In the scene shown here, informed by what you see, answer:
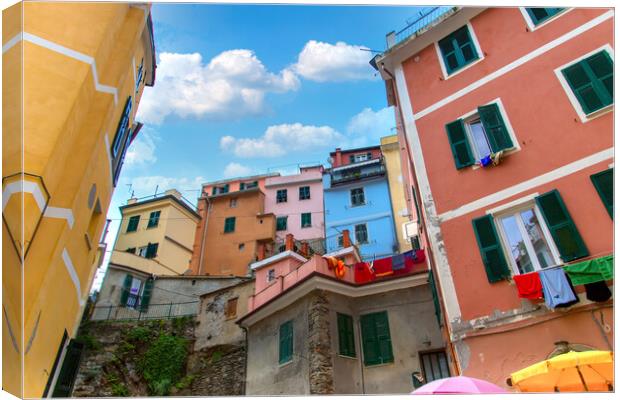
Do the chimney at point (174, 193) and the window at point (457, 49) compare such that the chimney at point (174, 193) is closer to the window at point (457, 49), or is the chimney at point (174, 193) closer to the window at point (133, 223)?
the window at point (133, 223)

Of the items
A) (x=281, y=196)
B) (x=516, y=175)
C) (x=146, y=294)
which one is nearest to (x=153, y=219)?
(x=146, y=294)

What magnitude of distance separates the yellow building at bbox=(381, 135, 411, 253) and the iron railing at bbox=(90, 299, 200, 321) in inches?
442

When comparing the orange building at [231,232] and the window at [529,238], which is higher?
the orange building at [231,232]

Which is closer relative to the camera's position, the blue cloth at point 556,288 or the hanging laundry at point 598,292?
the hanging laundry at point 598,292

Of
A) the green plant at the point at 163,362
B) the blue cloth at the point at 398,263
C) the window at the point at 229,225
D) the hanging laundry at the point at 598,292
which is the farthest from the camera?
the window at the point at 229,225

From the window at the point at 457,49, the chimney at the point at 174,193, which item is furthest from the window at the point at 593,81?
the chimney at the point at 174,193

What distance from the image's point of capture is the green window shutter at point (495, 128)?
331 inches

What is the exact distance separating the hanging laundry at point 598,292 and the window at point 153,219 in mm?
25011

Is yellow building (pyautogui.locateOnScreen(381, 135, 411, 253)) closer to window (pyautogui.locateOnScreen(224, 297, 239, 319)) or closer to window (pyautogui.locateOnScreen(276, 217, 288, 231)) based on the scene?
window (pyautogui.locateOnScreen(276, 217, 288, 231))

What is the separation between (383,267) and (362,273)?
39.8 inches

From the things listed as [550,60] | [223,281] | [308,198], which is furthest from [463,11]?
[308,198]

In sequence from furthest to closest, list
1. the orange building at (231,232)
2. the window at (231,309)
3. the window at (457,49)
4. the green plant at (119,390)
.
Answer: the orange building at (231,232), the window at (231,309), the green plant at (119,390), the window at (457,49)

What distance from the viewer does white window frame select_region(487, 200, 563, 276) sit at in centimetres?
711

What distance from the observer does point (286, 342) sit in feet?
43.1
